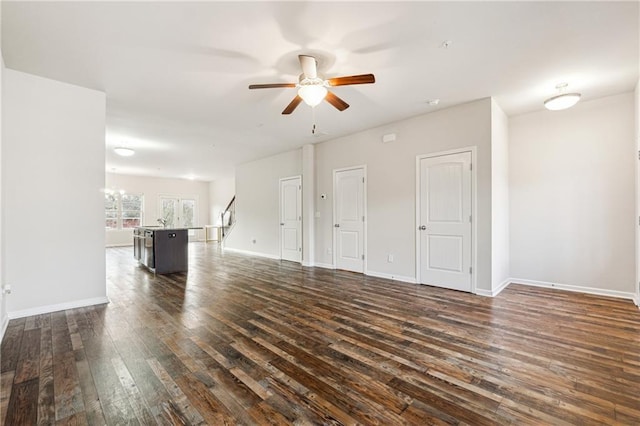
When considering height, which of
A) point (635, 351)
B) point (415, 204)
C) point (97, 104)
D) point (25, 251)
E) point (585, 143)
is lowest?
point (635, 351)

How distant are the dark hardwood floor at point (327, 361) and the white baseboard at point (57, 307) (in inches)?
4.2

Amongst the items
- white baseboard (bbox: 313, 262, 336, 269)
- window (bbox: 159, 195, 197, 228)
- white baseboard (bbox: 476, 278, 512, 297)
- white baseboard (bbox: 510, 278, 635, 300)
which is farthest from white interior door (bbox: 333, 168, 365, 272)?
window (bbox: 159, 195, 197, 228)

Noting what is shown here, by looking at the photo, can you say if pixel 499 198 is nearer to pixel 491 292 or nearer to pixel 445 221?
pixel 445 221

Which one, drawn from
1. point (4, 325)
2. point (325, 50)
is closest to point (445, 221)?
point (325, 50)

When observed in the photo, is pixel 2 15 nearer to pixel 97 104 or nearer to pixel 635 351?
pixel 97 104

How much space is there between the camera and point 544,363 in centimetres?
222

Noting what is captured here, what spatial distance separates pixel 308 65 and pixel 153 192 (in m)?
11.3

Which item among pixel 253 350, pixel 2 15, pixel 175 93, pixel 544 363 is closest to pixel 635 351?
pixel 544 363

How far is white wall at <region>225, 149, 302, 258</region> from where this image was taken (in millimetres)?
7531

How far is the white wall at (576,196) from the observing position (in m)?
3.94

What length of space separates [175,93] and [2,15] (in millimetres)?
1632

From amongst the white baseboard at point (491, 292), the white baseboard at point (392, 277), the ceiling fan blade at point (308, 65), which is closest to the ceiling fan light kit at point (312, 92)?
the ceiling fan blade at point (308, 65)

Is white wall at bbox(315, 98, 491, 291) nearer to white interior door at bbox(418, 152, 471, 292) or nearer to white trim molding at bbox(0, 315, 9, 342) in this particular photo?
white interior door at bbox(418, 152, 471, 292)

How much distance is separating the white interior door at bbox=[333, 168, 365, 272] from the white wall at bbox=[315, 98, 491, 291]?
0.56 ft
